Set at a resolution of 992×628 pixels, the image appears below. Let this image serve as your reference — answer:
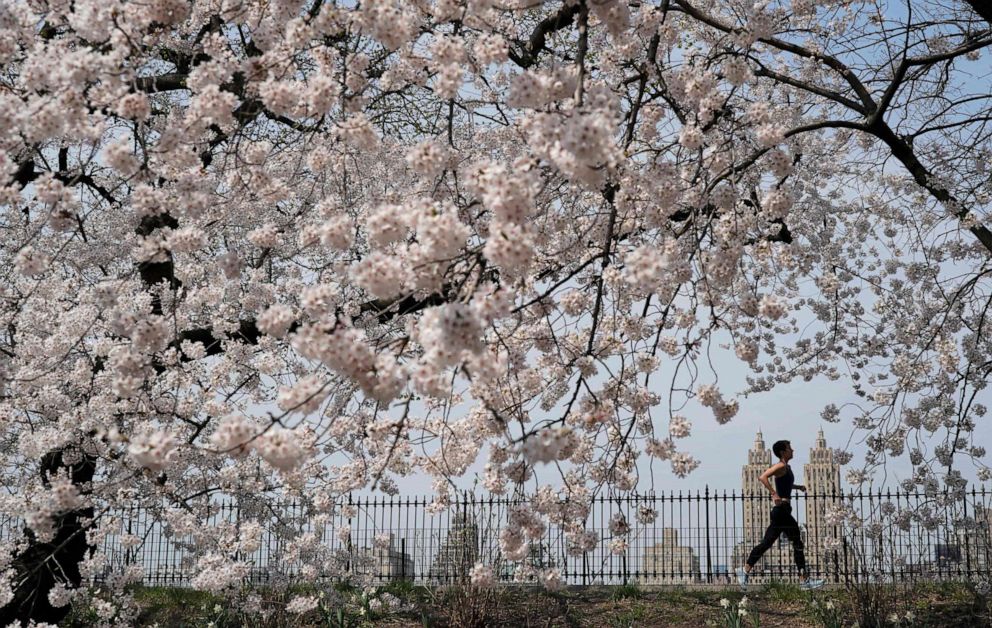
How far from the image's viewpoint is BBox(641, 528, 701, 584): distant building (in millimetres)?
13602

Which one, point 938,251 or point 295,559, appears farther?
point 938,251

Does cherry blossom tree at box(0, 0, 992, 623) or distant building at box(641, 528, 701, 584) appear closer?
cherry blossom tree at box(0, 0, 992, 623)

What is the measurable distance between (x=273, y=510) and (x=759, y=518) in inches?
387

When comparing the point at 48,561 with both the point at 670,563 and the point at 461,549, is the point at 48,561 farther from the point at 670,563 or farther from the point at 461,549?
the point at 670,563

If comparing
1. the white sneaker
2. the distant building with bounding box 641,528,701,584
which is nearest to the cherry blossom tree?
the white sneaker

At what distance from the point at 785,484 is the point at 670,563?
13.2 feet

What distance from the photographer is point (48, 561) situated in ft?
25.7

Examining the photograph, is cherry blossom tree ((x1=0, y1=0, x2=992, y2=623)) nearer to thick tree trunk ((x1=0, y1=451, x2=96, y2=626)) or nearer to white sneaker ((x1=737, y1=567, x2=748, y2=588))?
thick tree trunk ((x1=0, y1=451, x2=96, y2=626))

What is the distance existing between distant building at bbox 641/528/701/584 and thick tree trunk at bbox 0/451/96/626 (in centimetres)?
799

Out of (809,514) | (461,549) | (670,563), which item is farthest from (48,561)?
(809,514)

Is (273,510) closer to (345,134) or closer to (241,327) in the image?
(241,327)

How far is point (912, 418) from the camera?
8.58m

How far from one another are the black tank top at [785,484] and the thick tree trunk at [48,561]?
23.3ft

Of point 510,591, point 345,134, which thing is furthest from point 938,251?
point 345,134
